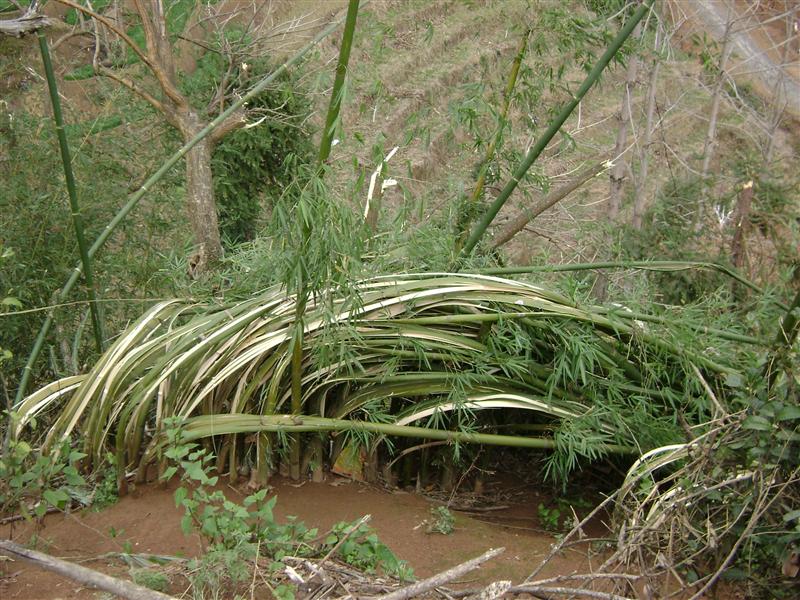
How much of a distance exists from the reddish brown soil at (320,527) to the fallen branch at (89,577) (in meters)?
0.27

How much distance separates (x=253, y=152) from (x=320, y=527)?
4413 millimetres

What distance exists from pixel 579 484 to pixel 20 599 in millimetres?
2075

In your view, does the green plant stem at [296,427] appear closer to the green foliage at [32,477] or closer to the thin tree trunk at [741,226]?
the green foliage at [32,477]

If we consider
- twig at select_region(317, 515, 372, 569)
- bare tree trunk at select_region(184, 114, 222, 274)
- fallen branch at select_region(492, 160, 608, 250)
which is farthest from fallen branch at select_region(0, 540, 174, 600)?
bare tree trunk at select_region(184, 114, 222, 274)

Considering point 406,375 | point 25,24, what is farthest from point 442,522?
point 25,24

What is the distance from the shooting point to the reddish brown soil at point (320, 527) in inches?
97.1

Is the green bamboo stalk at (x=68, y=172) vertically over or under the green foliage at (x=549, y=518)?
over

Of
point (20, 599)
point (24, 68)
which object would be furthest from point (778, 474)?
point (24, 68)

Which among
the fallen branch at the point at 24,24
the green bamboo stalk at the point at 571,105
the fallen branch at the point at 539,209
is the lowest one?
the fallen branch at the point at 539,209

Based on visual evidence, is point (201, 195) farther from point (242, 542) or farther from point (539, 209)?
point (242, 542)

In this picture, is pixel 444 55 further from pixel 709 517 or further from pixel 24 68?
pixel 709 517

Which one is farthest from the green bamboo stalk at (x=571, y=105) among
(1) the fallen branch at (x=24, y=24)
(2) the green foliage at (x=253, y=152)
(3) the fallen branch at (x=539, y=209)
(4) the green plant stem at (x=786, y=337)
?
(2) the green foliage at (x=253, y=152)

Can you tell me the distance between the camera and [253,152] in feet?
21.4

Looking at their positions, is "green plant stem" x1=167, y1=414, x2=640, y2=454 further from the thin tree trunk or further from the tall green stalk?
the thin tree trunk
